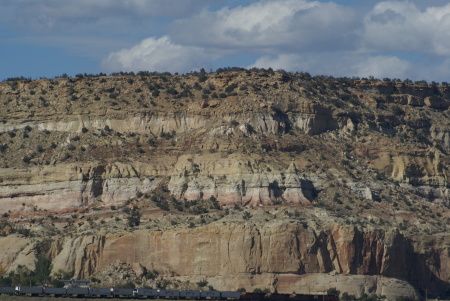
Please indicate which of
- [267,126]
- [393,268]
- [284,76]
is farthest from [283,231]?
[284,76]

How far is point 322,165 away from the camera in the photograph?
14575 centimetres

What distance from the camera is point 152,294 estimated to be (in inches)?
4980

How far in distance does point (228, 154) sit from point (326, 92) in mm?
22861

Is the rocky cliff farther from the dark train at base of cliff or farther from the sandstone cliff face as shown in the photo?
the dark train at base of cliff

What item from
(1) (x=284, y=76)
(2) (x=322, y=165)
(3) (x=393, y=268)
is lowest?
(3) (x=393, y=268)

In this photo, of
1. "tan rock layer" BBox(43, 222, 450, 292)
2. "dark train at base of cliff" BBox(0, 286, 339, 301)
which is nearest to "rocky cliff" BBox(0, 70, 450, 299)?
"tan rock layer" BBox(43, 222, 450, 292)

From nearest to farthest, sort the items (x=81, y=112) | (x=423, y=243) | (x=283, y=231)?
(x=283, y=231), (x=423, y=243), (x=81, y=112)

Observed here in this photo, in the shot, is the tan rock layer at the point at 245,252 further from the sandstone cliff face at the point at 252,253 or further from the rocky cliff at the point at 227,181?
the rocky cliff at the point at 227,181

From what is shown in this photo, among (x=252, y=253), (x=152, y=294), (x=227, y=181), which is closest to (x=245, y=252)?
(x=252, y=253)

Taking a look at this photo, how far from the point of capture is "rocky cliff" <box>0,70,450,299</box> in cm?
13125

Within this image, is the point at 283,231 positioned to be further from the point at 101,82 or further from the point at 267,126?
the point at 101,82

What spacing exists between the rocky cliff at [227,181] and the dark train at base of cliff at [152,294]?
9.51 feet

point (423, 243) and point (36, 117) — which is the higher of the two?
point (36, 117)

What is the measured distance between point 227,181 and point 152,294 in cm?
1802
